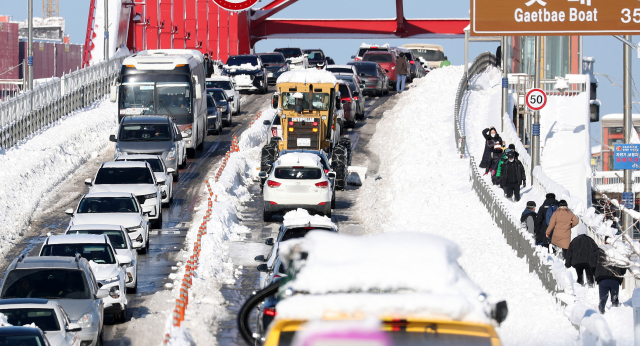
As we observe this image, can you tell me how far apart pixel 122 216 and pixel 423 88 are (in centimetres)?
3261

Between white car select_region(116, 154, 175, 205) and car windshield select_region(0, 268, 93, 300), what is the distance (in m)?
10.9

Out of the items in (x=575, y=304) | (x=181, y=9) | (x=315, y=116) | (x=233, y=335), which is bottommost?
(x=233, y=335)

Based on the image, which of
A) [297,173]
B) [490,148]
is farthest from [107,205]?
[490,148]

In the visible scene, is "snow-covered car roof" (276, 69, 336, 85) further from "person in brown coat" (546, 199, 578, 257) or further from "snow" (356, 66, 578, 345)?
"person in brown coat" (546, 199, 578, 257)

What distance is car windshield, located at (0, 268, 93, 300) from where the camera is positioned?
13.9 m

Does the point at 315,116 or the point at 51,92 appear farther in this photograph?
the point at 51,92

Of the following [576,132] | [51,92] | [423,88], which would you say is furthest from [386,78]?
[51,92]

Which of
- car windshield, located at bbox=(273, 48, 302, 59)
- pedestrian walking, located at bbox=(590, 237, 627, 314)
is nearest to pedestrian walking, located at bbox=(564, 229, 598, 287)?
pedestrian walking, located at bbox=(590, 237, 627, 314)

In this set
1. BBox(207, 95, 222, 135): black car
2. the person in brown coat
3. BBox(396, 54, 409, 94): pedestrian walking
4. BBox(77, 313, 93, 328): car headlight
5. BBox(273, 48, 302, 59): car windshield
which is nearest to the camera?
BBox(77, 313, 93, 328): car headlight

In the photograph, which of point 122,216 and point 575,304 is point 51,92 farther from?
point 575,304

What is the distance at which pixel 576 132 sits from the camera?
41.8 meters

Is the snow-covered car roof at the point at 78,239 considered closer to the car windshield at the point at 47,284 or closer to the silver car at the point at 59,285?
the silver car at the point at 59,285

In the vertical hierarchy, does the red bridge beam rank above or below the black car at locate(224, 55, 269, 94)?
above

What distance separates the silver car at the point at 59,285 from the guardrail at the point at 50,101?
58.9 feet
